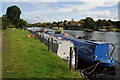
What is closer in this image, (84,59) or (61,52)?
(61,52)

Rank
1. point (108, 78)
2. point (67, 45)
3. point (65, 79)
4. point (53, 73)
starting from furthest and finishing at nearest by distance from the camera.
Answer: point (67, 45) < point (108, 78) < point (53, 73) < point (65, 79)

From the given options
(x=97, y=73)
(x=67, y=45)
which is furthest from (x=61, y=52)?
(x=97, y=73)

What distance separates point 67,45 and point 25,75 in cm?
680

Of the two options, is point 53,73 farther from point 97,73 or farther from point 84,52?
point 84,52

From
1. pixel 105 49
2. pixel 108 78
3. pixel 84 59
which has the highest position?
pixel 105 49

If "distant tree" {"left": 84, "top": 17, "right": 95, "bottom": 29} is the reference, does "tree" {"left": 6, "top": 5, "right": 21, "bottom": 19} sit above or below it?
above

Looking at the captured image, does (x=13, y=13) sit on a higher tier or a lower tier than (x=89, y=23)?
higher

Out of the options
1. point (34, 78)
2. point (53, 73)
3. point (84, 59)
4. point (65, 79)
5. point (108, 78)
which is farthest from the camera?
point (84, 59)

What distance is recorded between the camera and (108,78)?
10.9 m

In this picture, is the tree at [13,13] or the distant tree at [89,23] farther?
the distant tree at [89,23]

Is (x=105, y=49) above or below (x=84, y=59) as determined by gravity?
above

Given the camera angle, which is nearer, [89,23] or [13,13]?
[13,13]

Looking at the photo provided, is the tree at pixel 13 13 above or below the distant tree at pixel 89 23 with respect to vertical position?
above

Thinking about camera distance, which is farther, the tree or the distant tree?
the distant tree
